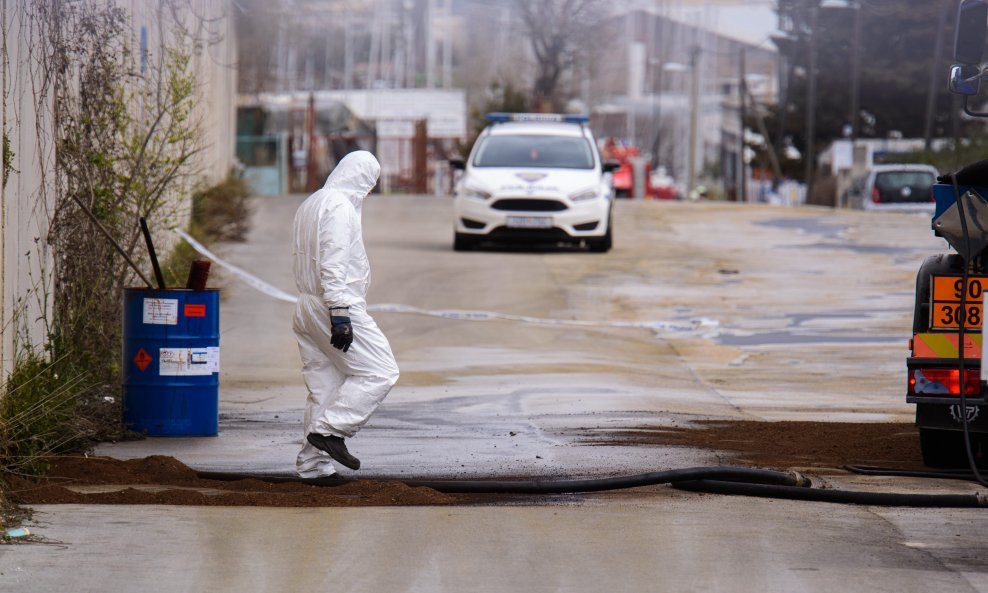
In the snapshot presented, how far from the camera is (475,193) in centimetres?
2053

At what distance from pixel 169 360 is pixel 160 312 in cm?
29

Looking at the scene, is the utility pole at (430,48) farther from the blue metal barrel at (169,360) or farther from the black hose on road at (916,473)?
the black hose on road at (916,473)

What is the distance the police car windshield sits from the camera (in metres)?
21.3

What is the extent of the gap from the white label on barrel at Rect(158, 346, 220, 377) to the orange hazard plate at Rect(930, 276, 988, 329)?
4.11m

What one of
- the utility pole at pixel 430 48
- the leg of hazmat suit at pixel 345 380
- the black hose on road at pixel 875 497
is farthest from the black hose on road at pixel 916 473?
the utility pole at pixel 430 48

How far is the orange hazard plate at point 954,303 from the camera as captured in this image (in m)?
7.38

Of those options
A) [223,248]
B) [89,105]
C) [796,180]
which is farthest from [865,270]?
[796,180]

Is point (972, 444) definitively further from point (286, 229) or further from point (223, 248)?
point (286, 229)

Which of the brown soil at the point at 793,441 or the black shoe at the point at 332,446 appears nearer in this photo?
the black shoe at the point at 332,446

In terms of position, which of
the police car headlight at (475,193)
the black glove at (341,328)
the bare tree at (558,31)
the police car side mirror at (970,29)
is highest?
the bare tree at (558,31)

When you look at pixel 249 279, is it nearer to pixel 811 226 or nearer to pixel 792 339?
pixel 792 339

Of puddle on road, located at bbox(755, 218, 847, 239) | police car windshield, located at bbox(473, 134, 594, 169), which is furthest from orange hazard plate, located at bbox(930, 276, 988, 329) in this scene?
puddle on road, located at bbox(755, 218, 847, 239)

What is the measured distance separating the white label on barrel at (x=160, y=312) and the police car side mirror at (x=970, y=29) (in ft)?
15.2

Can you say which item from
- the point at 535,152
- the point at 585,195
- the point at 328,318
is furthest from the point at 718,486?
the point at 535,152
